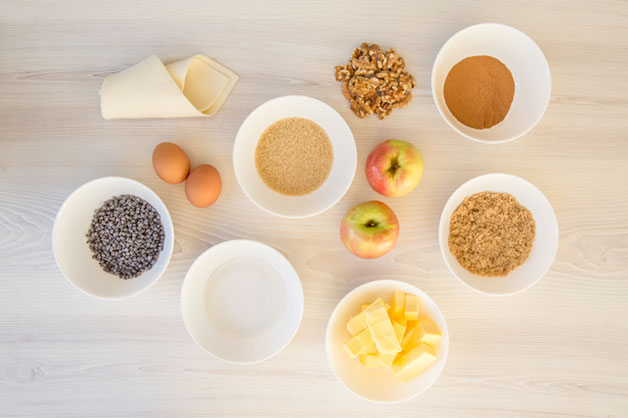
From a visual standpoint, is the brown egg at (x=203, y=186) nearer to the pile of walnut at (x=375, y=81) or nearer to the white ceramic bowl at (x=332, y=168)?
the white ceramic bowl at (x=332, y=168)

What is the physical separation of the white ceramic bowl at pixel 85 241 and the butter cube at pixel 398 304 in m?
0.52

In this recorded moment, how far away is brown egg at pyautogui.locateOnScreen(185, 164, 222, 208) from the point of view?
0.97 m

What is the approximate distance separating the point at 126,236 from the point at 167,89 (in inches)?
13.9

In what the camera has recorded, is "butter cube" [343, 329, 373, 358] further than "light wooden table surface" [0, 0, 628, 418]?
No

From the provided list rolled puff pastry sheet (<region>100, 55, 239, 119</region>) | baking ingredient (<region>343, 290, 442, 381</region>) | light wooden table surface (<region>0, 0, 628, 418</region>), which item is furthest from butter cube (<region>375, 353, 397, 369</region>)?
rolled puff pastry sheet (<region>100, 55, 239, 119</region>)

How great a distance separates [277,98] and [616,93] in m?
0.86

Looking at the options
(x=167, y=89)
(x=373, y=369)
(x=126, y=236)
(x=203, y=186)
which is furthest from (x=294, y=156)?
(x=373, y=369)

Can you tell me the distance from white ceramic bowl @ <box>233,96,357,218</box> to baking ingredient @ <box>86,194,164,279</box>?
24 cm

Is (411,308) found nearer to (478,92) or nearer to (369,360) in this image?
(369,360)

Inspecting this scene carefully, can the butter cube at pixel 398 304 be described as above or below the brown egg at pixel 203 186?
below

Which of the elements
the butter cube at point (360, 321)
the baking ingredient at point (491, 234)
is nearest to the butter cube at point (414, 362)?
the butter cube at point (360, 321)

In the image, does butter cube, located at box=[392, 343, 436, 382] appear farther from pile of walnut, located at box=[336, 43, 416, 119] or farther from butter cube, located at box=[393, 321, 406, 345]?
pile of walnut, located at box=[336, 43, 416, 119]

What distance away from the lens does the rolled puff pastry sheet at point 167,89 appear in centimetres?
100

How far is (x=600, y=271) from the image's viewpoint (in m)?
1.08
